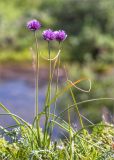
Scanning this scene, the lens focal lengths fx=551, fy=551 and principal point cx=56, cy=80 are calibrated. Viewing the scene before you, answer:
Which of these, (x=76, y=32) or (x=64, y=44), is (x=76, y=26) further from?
(x=64, y=44)

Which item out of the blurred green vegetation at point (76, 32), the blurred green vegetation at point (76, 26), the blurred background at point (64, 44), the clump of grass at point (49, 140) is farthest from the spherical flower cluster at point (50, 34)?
the blurred green vegetation at point (76, 26)

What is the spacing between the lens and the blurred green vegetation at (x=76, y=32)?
56.3ft

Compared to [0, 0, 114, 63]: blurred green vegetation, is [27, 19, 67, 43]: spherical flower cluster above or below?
below

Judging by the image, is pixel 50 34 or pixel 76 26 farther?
pixel 76 26

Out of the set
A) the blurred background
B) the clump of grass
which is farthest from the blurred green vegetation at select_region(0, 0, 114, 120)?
the clump of grass

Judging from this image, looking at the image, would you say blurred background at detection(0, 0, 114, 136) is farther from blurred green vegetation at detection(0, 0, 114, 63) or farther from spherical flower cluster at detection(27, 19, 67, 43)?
spherical flower cluster at detection(27, 19, 67, 43)

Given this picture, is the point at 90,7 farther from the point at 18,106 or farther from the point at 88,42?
the point at 18,106

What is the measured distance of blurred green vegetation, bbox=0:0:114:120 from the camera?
17156mm

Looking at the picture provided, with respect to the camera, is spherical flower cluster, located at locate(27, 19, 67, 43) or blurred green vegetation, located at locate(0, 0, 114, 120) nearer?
spherical flower cluster, located at locate(27, 19, 67, 43)

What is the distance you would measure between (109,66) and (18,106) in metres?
4.97

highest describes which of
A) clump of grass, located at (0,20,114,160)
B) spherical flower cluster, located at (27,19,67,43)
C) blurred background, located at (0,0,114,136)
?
blurred background, located at (0,0,114,136)

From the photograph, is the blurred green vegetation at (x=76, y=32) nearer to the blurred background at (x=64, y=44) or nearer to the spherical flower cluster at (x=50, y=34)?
the blurred background at (x=64, y=44)

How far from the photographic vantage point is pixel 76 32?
1842 centimetres

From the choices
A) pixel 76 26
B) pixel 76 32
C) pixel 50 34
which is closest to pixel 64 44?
pixel 76 32
